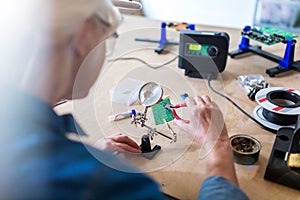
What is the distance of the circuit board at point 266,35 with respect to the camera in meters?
1.35

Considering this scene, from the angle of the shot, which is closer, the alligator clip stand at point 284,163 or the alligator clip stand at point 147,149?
the alligator clip stand at point 284,163

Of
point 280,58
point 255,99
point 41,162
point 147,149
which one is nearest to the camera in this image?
point 41,162

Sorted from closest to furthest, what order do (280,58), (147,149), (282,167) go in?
(282,167)
(147,149)
(280,58)

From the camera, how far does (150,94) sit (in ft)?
3.23

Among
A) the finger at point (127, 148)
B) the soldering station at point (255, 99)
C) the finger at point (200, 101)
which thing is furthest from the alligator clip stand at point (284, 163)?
the finger at point (127, 148)

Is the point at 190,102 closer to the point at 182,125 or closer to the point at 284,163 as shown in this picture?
the point at 182,125

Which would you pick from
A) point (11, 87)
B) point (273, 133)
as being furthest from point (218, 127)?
point (11, 87)

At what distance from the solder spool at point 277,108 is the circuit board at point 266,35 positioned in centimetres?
41

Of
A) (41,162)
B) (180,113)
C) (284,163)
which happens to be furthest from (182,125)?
(41,162)

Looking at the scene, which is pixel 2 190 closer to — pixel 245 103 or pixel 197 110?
pixel 197 110

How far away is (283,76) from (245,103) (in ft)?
0.85

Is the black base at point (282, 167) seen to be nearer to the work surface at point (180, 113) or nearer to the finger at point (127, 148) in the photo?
the work surface at point (180, 113)

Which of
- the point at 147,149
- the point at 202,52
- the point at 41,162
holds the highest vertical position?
the point at 41,162

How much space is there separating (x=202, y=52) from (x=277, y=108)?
1.21 feet
